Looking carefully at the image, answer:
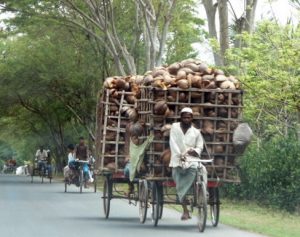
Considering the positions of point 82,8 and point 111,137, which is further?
point 82,8

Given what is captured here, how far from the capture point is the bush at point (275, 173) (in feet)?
66.7

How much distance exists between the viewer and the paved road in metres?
14.5

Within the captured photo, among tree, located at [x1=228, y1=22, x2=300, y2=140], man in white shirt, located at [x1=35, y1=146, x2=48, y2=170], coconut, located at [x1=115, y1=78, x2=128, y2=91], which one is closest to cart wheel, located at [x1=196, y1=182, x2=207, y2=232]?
coconut, located at [x1=115, y1=78, x2=128, y2=91]

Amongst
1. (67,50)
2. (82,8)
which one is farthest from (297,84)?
(67,50)

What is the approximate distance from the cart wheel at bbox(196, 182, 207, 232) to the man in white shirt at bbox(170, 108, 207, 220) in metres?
0.21

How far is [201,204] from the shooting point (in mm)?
14430

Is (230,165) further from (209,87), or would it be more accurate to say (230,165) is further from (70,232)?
(70,232)

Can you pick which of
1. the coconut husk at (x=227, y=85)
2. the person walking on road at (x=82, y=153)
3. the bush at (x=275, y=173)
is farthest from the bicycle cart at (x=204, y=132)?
the person walking on road at (x=82, y=153)

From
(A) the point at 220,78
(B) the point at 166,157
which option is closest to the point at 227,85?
(A) the point at 220,78

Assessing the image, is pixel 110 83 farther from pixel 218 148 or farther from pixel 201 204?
pixel 201 204

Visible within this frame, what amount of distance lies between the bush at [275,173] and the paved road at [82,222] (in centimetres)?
275

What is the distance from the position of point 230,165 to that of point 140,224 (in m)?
2.10

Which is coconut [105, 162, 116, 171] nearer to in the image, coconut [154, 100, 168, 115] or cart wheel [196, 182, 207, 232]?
coconut [154, 100, 168, 115]

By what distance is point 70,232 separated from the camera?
47.5 feet
